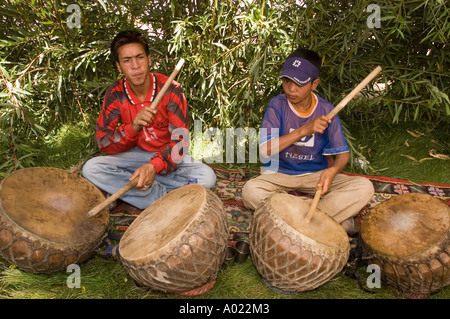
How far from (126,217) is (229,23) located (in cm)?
182

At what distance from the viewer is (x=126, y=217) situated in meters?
2.76

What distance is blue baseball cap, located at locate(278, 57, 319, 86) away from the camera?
2.41 metres

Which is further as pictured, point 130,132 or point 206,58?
point 206,58

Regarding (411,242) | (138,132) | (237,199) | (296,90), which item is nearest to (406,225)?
(411,242)

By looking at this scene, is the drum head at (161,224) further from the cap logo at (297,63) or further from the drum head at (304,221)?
the cap logo at (297,63)

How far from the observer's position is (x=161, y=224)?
208 cm

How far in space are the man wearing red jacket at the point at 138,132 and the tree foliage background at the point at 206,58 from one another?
647 millimetres

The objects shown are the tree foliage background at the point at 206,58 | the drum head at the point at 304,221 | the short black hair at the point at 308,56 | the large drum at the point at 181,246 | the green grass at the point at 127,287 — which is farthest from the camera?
the tree foliage background at the point at 206,58

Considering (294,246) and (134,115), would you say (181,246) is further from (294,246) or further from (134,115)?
(134,115)

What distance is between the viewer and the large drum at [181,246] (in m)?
1.84

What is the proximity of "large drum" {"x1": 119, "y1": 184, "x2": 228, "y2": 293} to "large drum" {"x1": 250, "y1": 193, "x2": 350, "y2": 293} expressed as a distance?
0.69 feet

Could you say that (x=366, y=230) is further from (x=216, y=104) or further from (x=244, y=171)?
(x=216, y=104)

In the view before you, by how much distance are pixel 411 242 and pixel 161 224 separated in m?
1.28

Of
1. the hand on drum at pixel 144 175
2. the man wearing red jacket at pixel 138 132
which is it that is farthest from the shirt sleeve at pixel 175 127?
the hand on drum at pixel 144 175
